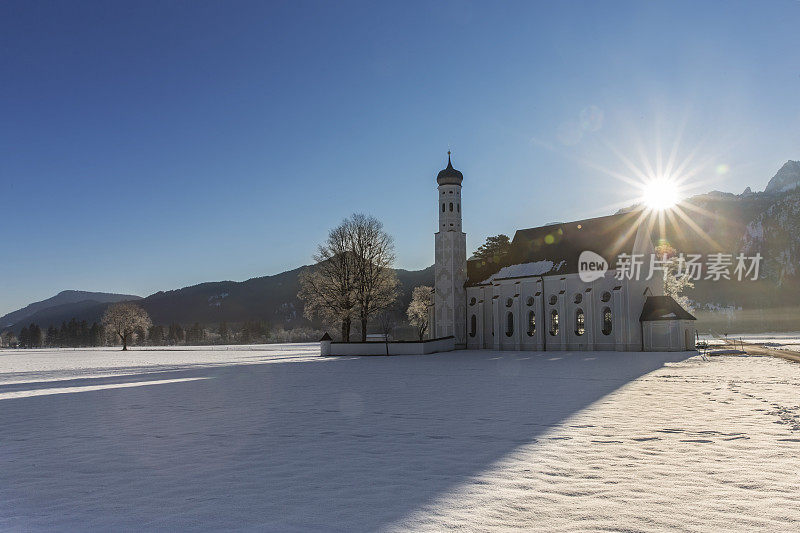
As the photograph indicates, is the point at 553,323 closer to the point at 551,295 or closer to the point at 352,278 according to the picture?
the point at 551,295

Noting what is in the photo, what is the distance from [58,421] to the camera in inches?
522

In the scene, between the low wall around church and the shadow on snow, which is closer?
the shadow on snow

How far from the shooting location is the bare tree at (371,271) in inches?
2124

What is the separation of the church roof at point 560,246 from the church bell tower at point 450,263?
2416mm

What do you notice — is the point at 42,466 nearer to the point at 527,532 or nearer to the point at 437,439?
the point at 437,439

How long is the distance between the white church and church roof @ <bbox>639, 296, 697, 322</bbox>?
8cm

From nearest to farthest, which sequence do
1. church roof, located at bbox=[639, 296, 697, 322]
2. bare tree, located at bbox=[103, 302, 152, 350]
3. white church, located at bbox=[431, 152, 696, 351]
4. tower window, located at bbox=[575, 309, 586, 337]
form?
church roof, located at bbox=[639, 296, 697, 322] < white church, located at bbox=[431, 152, 696, 351] < tower window, located at bbox=[575, 309, 586, 337] < bare tree, located at bbox=[103, 302, 152, 350]

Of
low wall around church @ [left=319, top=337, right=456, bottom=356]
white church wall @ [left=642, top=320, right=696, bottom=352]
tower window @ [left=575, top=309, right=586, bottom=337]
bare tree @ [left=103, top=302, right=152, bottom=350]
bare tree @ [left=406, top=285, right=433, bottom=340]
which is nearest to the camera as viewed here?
white church wall @ [left=642, top=320, right=696, bottom=352]

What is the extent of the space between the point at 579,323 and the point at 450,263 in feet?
49.5

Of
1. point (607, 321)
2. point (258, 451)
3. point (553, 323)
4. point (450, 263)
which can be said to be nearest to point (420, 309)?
point (450, 263)

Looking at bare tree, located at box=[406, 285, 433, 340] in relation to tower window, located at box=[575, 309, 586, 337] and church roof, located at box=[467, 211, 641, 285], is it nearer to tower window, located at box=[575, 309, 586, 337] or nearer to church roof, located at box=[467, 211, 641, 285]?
church roof, located at box=[467, 211, 641, 285]

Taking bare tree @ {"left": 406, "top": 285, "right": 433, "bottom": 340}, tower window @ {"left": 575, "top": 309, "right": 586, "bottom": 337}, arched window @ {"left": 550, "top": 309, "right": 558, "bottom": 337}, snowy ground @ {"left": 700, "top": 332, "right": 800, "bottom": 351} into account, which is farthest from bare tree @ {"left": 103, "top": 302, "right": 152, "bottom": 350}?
snowy ground @ {"left": 700, "top": 332, "right": 800, "bottom": 351}

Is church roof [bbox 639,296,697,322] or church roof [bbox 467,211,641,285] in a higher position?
church roof [bbox 467,211,641,285]

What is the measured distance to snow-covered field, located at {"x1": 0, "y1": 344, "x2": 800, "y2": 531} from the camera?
19.3ft
